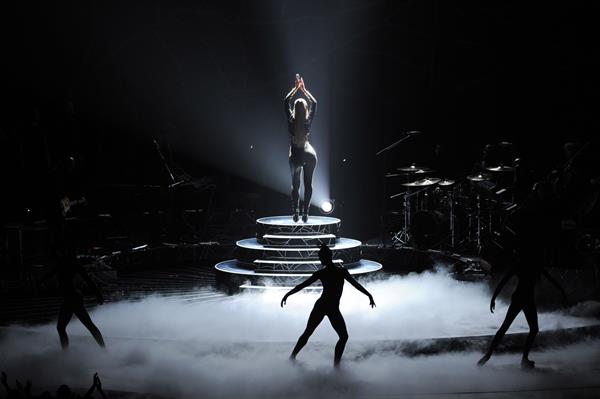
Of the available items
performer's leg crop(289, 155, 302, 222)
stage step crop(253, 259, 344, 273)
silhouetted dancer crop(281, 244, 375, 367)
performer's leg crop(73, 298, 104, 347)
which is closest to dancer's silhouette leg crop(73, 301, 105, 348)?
performer's leg crop(73, 298, 104, 347)

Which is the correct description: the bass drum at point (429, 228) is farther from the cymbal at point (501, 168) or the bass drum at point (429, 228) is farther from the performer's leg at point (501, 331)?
the performer's leg at point (501, 331)

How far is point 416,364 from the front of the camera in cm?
581

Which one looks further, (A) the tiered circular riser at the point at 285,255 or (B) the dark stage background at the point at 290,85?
(B) the dark stage background at the point at 290,85

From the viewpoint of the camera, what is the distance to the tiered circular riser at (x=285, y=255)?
8.92 meters

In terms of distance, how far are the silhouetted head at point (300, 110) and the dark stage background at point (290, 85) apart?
4.49 meters

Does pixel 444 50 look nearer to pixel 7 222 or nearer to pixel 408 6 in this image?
pixel 408 6

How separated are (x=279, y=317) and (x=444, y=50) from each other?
8400 millimetres

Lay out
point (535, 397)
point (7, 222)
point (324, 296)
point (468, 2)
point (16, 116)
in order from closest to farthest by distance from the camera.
A: 1. point (535, 397)
2. point (324, 296)
3. point (7, 222)
4. point (16, 116)
5. point (468, 2)

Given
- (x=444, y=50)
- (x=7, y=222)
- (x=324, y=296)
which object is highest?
(x=444, y=50)

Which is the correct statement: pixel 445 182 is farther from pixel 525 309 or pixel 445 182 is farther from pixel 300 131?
pixel 525 309

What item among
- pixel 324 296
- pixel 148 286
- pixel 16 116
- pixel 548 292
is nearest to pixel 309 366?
pixel 324 296

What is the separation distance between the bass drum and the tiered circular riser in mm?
2192

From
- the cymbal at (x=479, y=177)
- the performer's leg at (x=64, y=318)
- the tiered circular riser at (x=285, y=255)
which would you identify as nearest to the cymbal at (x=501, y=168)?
the cymbal at (x=479, y=177)

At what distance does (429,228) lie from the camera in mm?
11633
